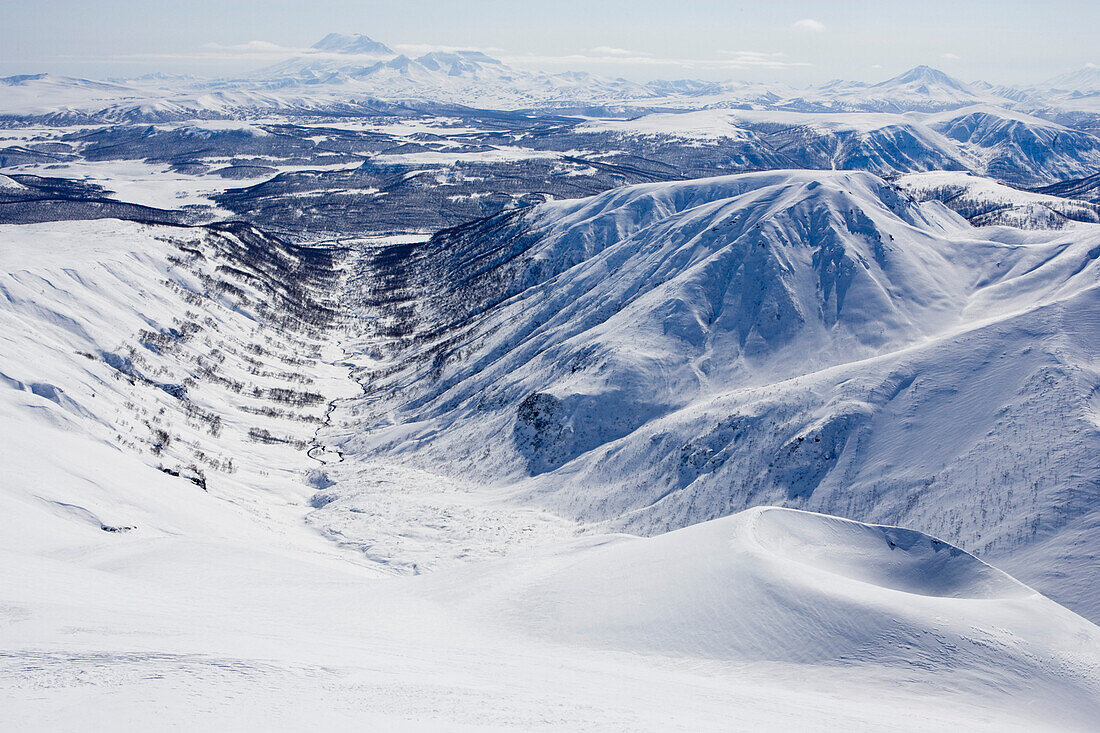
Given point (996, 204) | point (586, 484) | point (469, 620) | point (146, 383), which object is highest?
point (996, 204)

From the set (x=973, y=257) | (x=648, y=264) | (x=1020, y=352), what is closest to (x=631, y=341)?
(x=648, y=264)

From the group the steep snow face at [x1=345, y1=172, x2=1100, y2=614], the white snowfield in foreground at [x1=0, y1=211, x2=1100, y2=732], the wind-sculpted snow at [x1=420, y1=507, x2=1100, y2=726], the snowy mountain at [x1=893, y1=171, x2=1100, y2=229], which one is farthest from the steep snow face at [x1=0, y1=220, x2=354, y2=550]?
the snowy mountain at [x1=893, y1=171, x2=1100, y2=229]

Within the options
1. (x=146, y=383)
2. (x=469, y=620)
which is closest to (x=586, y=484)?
(x=469, y=620)

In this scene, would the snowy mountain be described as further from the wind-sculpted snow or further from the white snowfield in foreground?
the white snowfield in foreground

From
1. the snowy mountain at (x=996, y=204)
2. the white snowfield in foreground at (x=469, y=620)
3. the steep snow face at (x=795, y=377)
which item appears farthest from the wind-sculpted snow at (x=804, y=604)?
the snowy mountain at (x=996, y=204)

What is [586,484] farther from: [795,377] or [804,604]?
[804,604]

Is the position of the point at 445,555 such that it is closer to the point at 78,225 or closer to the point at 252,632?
the point at 252,632
